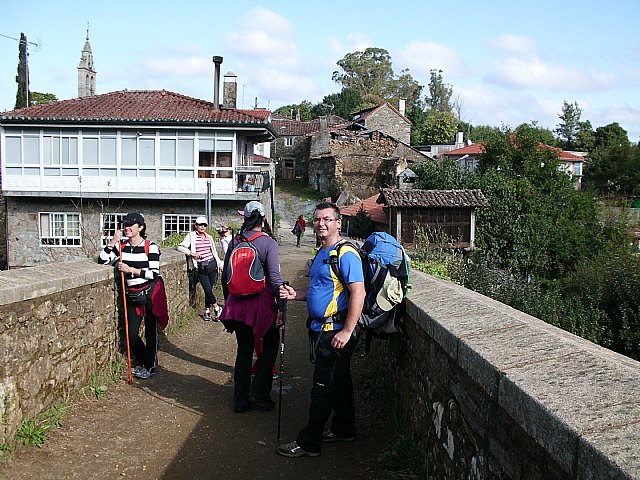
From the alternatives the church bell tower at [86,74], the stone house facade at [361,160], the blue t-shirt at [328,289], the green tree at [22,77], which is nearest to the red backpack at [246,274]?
the blue t-shirt at [328,289]

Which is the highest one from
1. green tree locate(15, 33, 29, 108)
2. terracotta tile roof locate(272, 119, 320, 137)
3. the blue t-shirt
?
green tree locate(15, 33, 29, 108)

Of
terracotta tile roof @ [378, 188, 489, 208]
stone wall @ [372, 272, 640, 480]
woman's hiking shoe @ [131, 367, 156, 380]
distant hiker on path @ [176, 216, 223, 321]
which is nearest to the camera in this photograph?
stone wall @ [372, 272, 640, 480]

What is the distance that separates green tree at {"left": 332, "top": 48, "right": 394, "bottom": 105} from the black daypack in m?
81.0

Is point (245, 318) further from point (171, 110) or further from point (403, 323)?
point (171, 110)

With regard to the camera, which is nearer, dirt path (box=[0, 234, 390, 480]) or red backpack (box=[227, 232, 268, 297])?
dirt path (box=[0, 234, 390, 480])

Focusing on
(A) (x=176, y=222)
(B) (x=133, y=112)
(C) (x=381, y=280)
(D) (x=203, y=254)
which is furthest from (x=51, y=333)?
(B) (x=133, y=112)

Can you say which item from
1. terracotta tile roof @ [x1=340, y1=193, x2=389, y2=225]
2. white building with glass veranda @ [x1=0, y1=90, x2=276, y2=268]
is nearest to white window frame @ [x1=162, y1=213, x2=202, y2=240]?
white building with glass veranda @ [x1=0, y1=90, x2=276, y2=268]

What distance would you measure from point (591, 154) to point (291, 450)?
212ft

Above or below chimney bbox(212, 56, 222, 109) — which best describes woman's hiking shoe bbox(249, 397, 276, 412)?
below

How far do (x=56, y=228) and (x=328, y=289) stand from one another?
25.5 meters

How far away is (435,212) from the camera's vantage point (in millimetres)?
30094

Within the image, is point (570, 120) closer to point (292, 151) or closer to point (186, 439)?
point (292, 151)

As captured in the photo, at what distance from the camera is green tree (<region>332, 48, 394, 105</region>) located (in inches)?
3310

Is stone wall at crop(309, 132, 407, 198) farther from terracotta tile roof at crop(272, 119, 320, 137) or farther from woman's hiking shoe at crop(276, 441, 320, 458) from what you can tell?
woman's hiking shoe at crop(276, 441, 320, 458)
